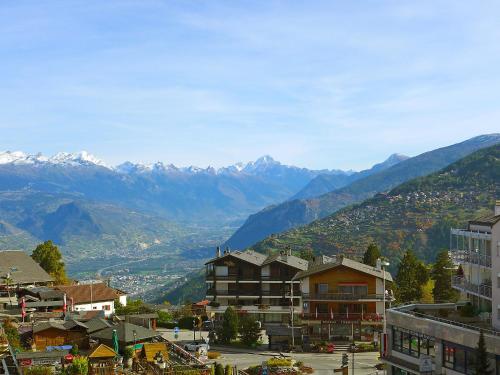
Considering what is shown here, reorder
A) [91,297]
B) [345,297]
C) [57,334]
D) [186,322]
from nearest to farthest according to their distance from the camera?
[57,334]
[345,297]
[186,322]
[91,297]

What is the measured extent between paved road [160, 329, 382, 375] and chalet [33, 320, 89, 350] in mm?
14341

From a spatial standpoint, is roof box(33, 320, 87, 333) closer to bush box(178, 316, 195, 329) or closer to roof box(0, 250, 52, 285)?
roof box(0, 250, 52, 285)

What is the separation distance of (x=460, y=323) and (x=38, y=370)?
1104 inches

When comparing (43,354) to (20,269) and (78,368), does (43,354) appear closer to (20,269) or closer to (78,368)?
(78,368)

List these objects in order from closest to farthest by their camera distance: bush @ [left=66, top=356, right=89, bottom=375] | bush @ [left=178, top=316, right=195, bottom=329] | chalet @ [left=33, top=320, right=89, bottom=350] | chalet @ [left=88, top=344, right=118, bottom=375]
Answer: bush @ [left=66, top=356, right=89, bottom=375] → chalet @ [left=88, top=344, right=118, bottom=375] → chalet @ [left=33, top=320, right=89, bottom=350] → bush @ [left=178, top=316, right=195, bottom=329]

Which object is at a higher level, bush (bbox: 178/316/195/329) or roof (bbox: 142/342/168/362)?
roof (bbox: 142/342/168/362)

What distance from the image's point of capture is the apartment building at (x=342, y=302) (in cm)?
8006

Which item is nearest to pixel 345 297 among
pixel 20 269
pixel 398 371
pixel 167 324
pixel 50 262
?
pixel 167 324

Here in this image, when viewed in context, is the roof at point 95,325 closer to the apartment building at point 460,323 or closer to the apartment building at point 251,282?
the apartment building at point 460,323

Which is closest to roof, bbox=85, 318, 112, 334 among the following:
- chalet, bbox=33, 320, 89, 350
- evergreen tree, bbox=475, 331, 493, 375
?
chalet, bbox=33, 320, 89, 350

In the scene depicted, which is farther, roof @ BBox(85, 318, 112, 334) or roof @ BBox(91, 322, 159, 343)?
roof @ BBox(85, 318, 112, 334)

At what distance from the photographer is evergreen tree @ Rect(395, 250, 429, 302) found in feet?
298

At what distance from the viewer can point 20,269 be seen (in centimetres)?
9425

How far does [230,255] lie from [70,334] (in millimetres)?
37591
